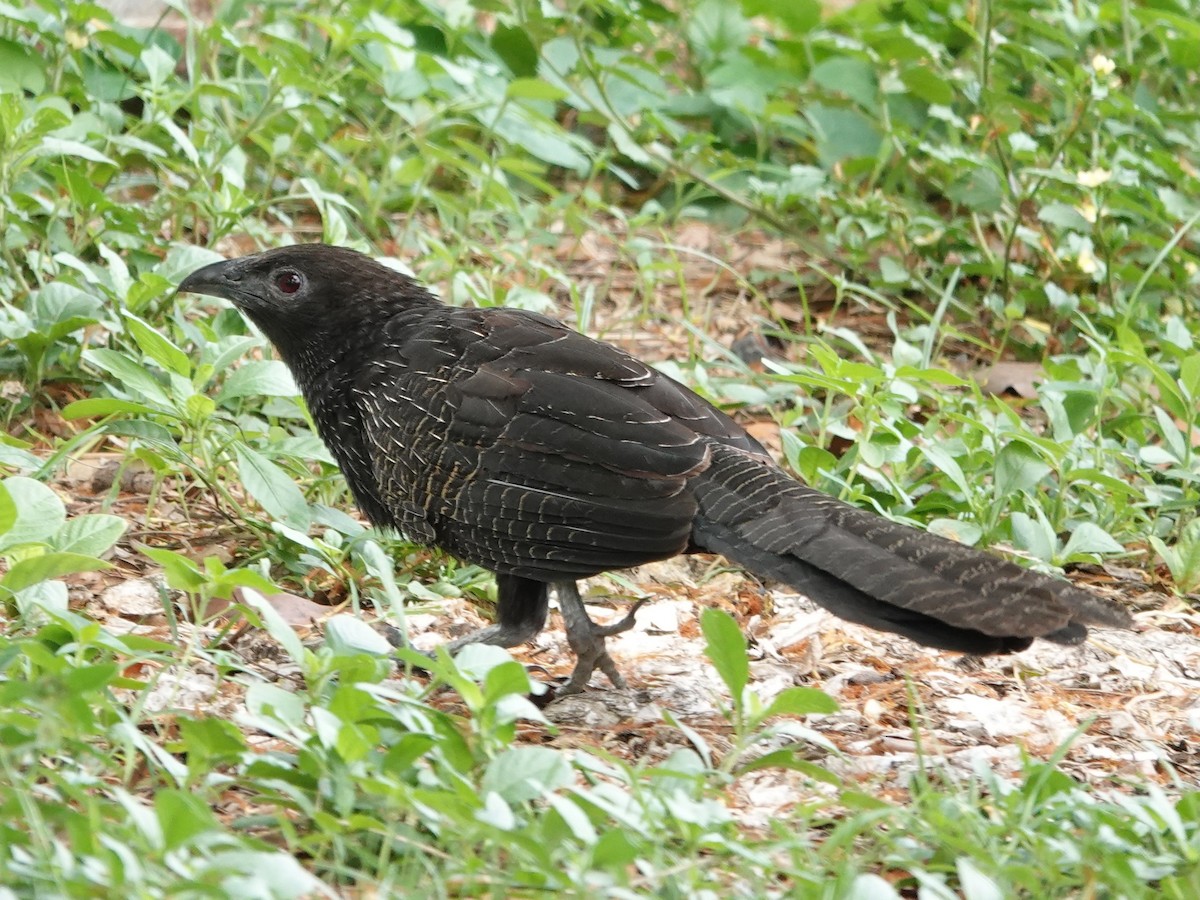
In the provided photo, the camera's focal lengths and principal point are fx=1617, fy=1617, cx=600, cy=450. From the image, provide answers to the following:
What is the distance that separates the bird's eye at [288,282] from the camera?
495cm

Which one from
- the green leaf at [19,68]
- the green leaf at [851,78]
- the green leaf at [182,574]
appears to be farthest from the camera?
the green leaf at [851,78]

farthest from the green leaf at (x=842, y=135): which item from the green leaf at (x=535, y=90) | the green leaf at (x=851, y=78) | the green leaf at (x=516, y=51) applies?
the green leaf at (x=535, y=90)

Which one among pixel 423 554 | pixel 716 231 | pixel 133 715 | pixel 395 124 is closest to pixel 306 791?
pixel 133 715

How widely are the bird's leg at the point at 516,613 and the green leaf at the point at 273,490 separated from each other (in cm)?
61

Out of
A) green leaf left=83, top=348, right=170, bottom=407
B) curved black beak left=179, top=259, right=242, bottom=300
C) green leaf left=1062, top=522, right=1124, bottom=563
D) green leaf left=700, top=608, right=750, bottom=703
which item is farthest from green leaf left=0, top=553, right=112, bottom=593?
green leaf left=1062, top=522, right=1124, bottom=563

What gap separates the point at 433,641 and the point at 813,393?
227cm

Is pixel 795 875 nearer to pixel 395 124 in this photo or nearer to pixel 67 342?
pixel 67 342

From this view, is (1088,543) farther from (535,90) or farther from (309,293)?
(535,90)

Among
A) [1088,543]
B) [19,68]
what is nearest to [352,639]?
[1088,543]

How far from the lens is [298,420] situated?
575 cm

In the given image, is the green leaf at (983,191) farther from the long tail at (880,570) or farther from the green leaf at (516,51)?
the long tail at (880,570)

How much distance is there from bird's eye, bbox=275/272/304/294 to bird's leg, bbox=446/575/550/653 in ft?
4.02

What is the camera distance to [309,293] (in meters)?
4.92

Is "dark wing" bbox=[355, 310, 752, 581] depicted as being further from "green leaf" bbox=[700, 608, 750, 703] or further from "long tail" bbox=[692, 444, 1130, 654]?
"green leaf" bbox=[700, 608, 750, 703]
